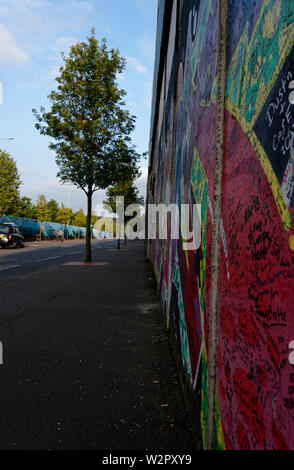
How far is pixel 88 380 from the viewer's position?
9.80 ft

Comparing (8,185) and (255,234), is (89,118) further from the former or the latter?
(8,185)

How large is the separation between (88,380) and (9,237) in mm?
23591

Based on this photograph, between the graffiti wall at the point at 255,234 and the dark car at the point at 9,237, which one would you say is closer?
the graffiti wall at the point at 255,234

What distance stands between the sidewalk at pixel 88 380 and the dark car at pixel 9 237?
19808 mm

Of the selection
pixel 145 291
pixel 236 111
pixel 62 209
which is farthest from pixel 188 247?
pixel 62 209

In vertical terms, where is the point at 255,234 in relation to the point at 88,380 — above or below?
above

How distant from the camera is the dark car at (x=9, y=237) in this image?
24.0m

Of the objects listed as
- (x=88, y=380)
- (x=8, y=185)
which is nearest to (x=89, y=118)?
(x=88, y=380)

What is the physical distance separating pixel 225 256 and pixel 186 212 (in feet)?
4.47

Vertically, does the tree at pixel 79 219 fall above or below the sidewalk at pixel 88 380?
above

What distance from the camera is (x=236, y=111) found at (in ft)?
4.27

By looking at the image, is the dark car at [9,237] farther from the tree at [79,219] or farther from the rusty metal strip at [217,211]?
the tree at [79,219]

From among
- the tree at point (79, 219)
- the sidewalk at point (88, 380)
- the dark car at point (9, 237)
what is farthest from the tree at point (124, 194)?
the tree at point (79, 219)
